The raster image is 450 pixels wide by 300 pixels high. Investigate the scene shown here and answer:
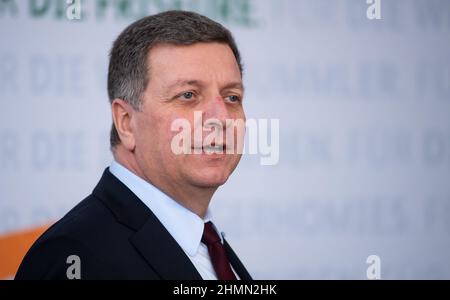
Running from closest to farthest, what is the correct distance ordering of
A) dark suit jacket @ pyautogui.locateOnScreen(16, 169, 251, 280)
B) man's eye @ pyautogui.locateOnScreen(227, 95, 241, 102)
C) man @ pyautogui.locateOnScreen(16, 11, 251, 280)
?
dark suit jacket @ pyautogui.locateOnScreen(16, 169, 251, 280) < man @ pyautogui.locateOnScreen(16, 11, 251, 280) < man's eye @ pyautogui.locateOnScreen(227, 95, 241, 102)

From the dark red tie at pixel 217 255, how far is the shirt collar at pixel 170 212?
0.11ft

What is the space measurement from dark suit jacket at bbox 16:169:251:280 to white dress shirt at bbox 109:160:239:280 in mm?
50

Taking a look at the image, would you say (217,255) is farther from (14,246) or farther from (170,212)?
(14,246)

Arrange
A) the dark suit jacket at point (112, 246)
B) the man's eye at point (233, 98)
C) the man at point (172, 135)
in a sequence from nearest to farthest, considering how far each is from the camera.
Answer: the dark suit jacket at point (112, 246)
the man at point (172, 135)
the man's eye at point (233, 98)

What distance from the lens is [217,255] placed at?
64.2 inches

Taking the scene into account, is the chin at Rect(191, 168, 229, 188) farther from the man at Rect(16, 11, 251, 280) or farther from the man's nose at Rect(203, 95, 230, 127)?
the man's nose at Rect(203, 95, 230, 127)

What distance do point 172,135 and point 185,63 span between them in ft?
0.58

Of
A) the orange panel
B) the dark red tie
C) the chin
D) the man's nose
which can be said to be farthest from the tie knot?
Result: the orange panel

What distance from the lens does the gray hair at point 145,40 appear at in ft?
5.30

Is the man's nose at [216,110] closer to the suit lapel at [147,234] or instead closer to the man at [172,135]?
the man at [172,135]

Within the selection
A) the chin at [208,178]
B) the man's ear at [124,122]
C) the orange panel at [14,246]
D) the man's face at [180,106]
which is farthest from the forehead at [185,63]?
the orange panel at [14,246]

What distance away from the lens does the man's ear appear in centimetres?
168
